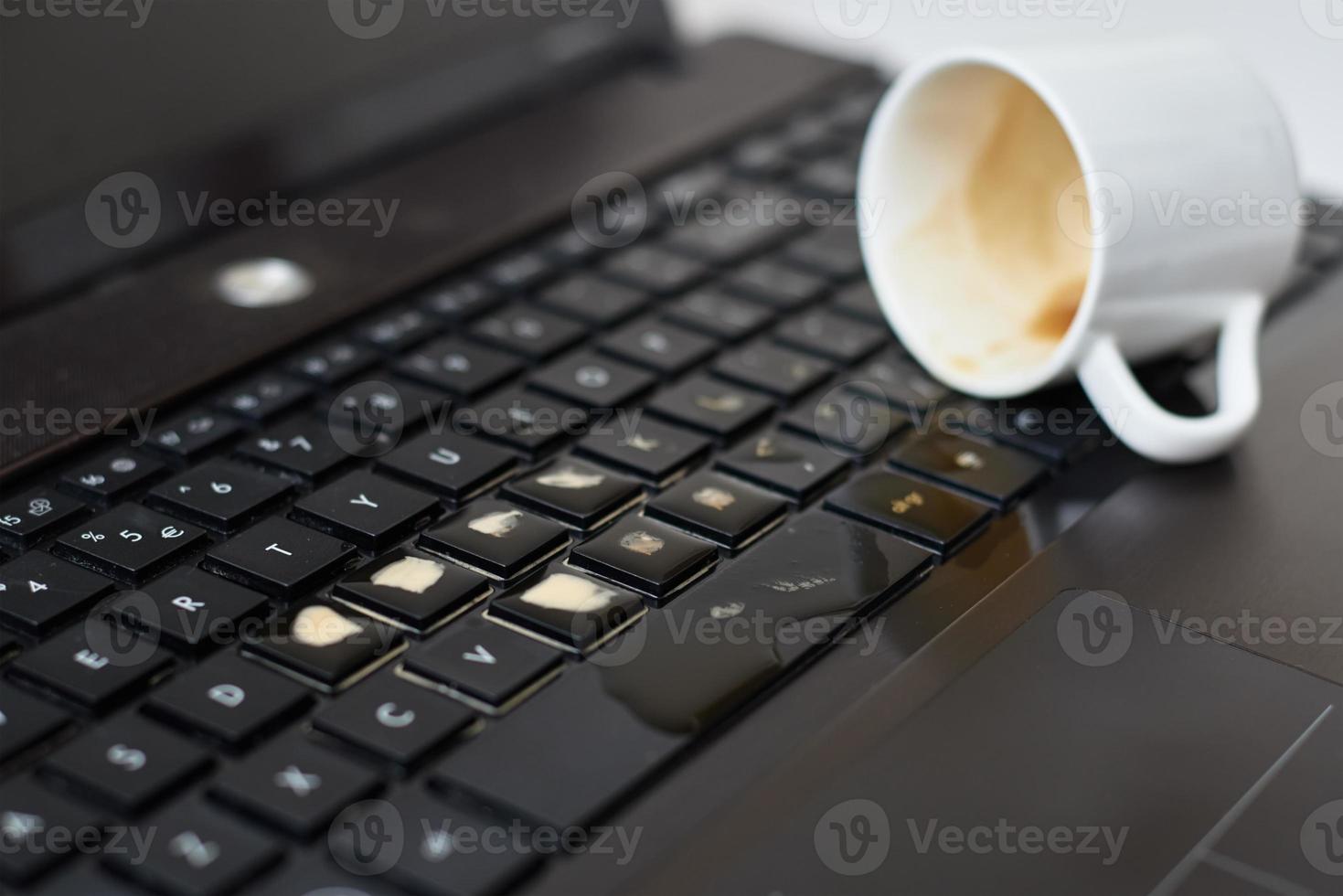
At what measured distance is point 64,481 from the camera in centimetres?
45

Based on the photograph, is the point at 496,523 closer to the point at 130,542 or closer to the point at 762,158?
the point at 130,542

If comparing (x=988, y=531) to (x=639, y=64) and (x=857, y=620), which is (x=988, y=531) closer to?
(x=857, y=620)

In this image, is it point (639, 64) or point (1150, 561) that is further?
point (639, 64)

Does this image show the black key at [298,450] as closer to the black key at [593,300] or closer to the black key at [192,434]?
the black key at [192,434]

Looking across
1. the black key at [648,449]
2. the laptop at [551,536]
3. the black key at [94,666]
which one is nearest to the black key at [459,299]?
the laptop at [551,536]

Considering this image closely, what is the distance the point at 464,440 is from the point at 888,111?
0.19 meters

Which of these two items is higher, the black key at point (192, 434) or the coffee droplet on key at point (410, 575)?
the black key at point (192, 434)

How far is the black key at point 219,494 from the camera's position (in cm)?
43

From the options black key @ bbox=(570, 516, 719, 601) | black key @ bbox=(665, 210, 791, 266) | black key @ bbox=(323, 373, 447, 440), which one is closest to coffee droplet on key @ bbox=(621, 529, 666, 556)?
black key @ bbox=(570, 516, 719, 601)

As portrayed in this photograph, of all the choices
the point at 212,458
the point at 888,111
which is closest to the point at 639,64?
the point at 888,111

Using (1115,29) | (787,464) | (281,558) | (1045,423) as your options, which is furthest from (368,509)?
(1115,29)

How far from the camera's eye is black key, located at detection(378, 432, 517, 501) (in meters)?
0.46

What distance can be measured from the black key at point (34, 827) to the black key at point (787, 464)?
22 centimetres

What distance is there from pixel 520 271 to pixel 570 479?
0.16 m
